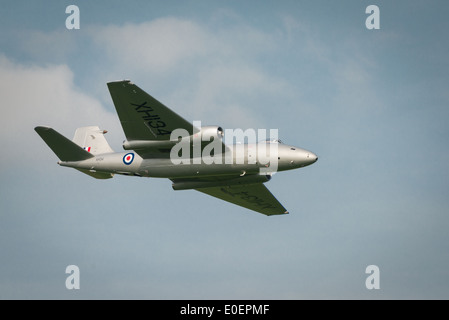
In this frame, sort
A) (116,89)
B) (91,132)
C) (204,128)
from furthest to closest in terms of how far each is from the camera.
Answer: (91,132) < (204,128) < (116,89)

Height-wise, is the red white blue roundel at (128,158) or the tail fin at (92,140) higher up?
the tail fin at (92,140)

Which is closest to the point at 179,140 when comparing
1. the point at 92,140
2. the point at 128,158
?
the point at 128,158

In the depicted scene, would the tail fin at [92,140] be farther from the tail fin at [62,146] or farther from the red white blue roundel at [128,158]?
the red white blue roundel at [128,158]

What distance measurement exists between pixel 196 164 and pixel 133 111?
6388mm

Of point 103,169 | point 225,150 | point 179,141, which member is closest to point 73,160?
point 103,169

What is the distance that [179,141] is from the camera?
40.3 m

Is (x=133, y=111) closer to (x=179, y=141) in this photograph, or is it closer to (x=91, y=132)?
(x=179, y=141)

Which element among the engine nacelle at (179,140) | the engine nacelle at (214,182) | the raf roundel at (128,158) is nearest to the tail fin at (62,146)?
the raf roundel at (128,158)

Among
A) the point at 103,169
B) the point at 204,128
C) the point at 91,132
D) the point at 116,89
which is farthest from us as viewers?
the point at 91,132

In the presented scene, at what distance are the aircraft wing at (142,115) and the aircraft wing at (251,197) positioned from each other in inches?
344

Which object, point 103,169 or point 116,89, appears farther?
point 103,169

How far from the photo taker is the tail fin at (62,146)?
42022mm

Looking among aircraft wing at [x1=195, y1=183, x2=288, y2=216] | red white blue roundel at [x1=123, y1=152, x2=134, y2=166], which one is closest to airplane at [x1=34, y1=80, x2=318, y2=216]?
red white blue roundel at [x1=123, y1=152, x2=134, y2=166]

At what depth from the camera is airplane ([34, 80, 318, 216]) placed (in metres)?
38.8
